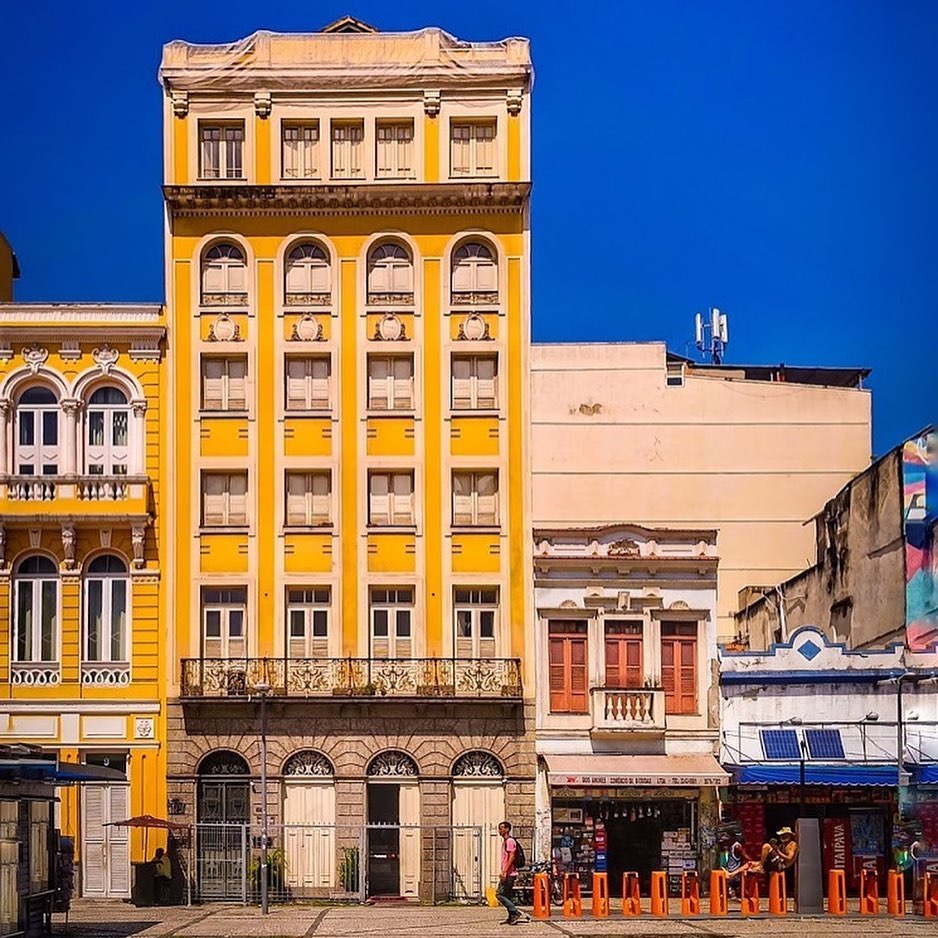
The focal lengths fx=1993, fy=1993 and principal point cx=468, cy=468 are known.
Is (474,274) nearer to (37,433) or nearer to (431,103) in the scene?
(431,103)

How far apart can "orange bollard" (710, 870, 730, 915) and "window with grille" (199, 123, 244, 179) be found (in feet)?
72.9

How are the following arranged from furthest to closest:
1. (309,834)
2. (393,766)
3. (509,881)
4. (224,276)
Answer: (224,276) → (393,766) → (309,834) → (509,881)

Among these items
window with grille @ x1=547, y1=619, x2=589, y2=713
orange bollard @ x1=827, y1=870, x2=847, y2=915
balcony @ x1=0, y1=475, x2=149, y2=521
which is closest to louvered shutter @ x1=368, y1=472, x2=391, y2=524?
window with grille @ x1=547, y1=619, x2=589, y2=713

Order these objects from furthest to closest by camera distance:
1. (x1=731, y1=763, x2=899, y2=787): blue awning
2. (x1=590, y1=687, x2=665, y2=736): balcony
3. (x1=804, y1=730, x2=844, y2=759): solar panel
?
(x1=590, y1=687, x2=665, y2=736): balcony
(x1=804, y1=730, x2=844, y2=759): solar panel
(x1=731, y1=763, x2=899, y2=787): blue awning

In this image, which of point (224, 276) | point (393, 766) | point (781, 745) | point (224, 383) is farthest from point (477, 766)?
point (224, 276)

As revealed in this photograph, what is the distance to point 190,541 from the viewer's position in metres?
50.0

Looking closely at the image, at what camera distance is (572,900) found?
41375mm

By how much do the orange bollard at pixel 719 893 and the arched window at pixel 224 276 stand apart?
64.5 feet

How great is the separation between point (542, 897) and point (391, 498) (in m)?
13.0

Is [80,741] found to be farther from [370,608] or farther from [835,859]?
[835,859]

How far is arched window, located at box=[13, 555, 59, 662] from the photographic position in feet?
163

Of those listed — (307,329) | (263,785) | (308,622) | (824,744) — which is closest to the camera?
(263,785)

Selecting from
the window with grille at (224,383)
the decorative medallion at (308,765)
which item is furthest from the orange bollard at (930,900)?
the window with grille at (224,383)

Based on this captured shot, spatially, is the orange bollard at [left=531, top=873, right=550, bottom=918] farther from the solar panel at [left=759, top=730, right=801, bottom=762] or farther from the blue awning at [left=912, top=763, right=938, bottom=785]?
the blue awning at [left=912, top=763, right=938, bottom=785]
